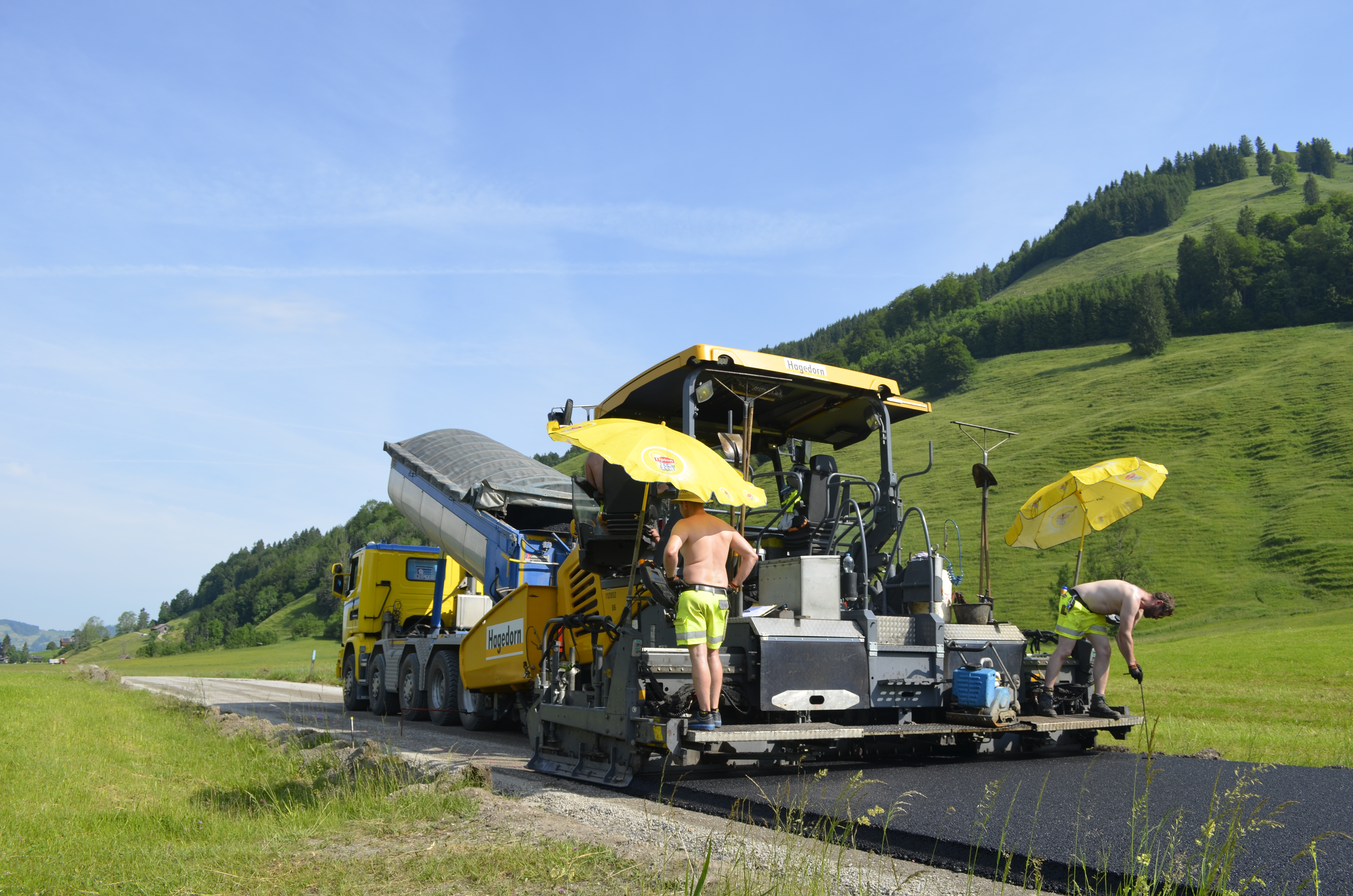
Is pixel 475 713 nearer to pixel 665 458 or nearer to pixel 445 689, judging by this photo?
pixel 445 689

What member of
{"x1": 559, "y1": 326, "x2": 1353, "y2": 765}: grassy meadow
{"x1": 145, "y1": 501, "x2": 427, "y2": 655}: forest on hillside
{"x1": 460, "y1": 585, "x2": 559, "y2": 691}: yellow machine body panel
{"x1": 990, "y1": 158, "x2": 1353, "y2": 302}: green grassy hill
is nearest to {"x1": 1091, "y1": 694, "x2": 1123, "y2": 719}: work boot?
{"x1": 559, "y1": 326, "x2": 1353, "y2": 765}: grassy meadow

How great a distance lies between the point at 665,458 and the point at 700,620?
3.44 feet

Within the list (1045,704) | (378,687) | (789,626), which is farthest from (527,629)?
(378,687)

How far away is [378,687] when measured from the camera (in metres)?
Result: 14.4

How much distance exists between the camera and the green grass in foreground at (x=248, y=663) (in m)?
33.8

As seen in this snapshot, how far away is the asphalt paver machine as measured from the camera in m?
6.35

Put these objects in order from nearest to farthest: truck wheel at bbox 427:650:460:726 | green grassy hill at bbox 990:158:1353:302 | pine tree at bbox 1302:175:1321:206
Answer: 1. truck wheel at bbox 427:650:460:726
2. pine tree at bbox 1302:175:1321:206
3. green grassy hill at bbox 990:158:1353:302

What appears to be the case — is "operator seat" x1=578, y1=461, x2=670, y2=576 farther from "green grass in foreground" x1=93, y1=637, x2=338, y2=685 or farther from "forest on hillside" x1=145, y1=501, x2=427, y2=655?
"forest on hillside" x1=145, y1=501, x2=427, y2=655

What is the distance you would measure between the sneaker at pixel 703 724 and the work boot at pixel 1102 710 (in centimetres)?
373

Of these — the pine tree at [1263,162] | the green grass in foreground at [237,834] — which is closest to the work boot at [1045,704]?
the green grass in foreground at [237,834]

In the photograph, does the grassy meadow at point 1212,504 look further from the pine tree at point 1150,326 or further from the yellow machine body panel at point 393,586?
the yellow machine body panel at point 393,586

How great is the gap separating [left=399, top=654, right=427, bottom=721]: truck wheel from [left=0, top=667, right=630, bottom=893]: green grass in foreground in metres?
3.89

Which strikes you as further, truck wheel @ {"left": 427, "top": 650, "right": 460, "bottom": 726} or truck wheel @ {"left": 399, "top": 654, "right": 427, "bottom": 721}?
truck wheel @ {"left": 399, "top": 654, "right": 427, "bottom": 721}

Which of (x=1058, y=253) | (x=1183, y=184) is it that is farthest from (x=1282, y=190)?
(x=1058, y=253)
